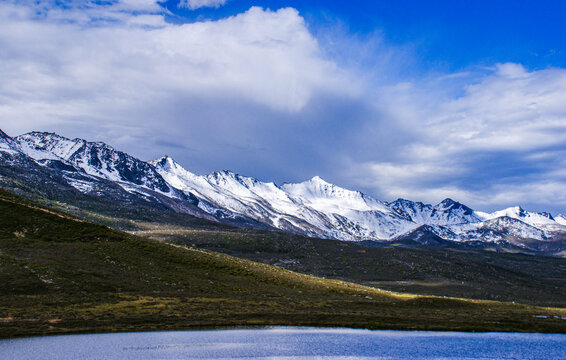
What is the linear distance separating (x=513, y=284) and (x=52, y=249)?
164m

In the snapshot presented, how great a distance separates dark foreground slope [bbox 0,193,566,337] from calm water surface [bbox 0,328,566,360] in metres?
4.95

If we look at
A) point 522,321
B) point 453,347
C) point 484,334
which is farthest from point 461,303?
point 453,347

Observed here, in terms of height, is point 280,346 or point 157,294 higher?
point 157,294

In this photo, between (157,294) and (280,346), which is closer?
(280,346)

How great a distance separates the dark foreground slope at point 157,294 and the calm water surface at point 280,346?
4.95m

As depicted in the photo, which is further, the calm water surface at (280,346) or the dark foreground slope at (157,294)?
the dark foreground slope at (157,294)

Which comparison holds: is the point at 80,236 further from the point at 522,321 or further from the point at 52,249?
the point at 522,321

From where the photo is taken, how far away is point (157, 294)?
3349 inches

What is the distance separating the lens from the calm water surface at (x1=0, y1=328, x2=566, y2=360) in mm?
49406

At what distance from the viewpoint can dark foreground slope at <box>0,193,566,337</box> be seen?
6719 cm

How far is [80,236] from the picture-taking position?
365ft

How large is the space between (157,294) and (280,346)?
3710 cm

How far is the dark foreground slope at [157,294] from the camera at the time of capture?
2645 inches

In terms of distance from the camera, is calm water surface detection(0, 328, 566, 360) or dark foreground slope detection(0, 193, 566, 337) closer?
calm water surface detection(0, 328, 566, 360)
